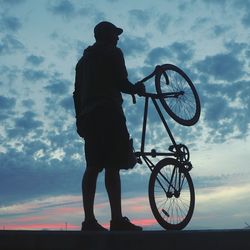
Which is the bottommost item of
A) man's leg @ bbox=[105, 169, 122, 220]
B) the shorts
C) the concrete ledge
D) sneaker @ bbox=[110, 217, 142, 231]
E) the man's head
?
the concrete ledge

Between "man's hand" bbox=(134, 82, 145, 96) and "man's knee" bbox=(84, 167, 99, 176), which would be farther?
"man's hand" bbox=(134, 82, 145, 96)

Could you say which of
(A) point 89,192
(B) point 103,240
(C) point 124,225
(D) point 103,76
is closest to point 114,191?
(A) point 89,192

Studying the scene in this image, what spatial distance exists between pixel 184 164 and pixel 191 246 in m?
2.30

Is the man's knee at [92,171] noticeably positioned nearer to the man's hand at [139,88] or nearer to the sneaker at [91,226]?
the sneaker at [91,226]

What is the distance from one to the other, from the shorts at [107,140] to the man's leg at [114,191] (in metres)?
0.11

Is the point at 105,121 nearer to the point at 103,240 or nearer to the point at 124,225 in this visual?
the point at 124,225

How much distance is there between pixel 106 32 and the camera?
19.0 feet

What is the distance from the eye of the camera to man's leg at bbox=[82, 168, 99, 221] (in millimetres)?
5473

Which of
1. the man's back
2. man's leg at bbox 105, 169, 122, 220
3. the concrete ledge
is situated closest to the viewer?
the concrete ledge

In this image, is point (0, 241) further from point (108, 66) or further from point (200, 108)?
point (200, 108)

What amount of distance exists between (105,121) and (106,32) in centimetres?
113

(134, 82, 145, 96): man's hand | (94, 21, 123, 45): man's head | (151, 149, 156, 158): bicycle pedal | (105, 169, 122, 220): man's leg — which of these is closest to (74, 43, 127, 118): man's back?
(94, 21, 123, 45): man's head

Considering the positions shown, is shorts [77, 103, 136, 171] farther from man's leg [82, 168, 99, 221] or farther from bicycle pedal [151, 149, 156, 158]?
bicycle pedal [151, 149, 156, 158]

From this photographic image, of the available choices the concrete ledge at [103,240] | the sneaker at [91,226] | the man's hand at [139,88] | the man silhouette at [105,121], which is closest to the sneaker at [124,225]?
the man silhouette at [105,121]
